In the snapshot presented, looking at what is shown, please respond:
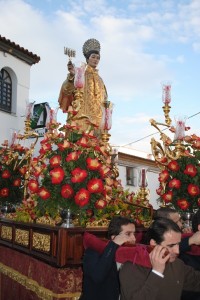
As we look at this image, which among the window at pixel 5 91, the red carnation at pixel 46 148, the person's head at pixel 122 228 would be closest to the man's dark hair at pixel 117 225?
the person's head at pixel 122 228

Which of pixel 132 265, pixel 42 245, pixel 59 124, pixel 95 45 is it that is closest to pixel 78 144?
pixel 59 124

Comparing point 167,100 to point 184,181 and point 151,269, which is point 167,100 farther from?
→ point 151,269

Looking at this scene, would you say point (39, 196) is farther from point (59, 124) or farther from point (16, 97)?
point (16, 97)

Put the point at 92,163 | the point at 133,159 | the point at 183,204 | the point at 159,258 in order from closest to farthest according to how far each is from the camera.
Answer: the point at 159,258 < the point at 92,163 < the point at 183,204 < the point at 133,159

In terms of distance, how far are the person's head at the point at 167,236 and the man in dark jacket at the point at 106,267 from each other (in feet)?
1.15

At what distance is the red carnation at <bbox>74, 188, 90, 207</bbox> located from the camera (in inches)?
177

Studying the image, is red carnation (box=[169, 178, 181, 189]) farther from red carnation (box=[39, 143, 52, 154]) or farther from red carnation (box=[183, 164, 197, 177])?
red carnation (box=[39, 143, 52, 154])

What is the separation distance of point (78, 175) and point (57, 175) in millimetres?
261

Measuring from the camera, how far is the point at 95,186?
4590mm

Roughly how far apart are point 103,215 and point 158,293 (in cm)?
294

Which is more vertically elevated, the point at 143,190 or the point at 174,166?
the point at 174,166

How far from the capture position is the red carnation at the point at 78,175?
4.56 m

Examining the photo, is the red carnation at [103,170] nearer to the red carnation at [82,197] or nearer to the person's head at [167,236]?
the red carnation at [82,197]

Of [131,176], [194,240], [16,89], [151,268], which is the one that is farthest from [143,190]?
[131,176]
